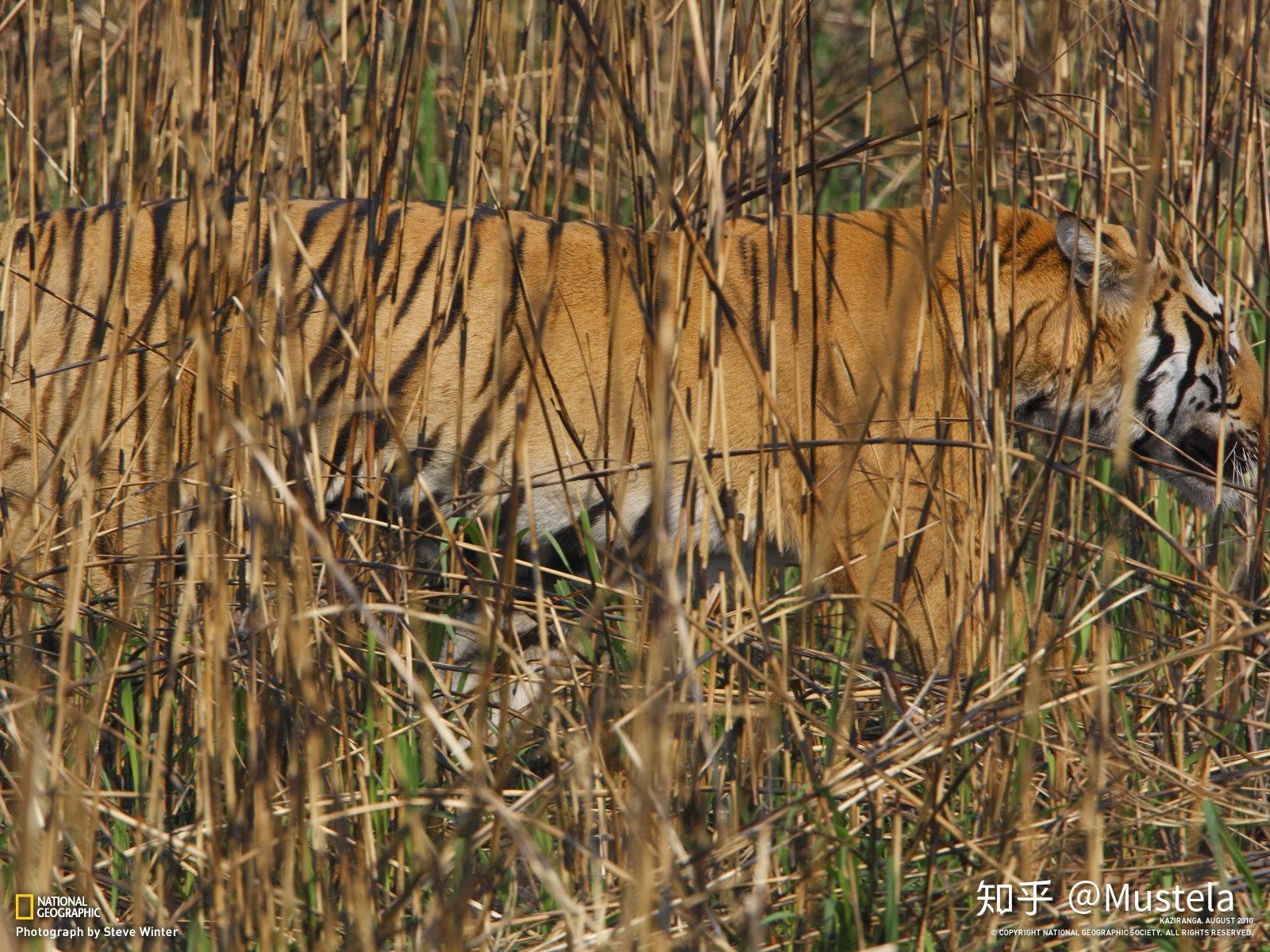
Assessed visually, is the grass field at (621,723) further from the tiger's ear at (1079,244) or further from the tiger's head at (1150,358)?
the tiger's head at (1150,358)

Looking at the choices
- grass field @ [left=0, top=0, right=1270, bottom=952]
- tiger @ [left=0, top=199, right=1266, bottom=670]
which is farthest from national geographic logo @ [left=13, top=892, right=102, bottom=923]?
tiger @ [left=0, top=199, right=1266, bottom=670]

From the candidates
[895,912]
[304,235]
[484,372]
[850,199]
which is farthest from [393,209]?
[850,199]

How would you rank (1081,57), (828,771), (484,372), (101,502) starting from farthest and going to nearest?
1. (1081,57)
2. (484,372)
3. (101,502)
4. (828,771)

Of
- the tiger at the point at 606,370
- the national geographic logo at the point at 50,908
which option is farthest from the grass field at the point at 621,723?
the tiger at the point at 606,370

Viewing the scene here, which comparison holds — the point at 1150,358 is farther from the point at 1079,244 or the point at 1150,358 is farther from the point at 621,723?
the point at 621,723

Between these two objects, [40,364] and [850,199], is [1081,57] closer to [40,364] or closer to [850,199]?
[850,199]

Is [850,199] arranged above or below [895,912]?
above

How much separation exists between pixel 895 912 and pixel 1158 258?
5.68 ft

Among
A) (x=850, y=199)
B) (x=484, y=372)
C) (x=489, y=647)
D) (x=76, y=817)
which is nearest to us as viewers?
(x=489, y=647)

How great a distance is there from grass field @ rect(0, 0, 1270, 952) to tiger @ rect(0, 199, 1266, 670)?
127 mm

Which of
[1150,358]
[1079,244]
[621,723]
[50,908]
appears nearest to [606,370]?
[621,723]

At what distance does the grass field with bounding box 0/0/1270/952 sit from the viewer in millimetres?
1343

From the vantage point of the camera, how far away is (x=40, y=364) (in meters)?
2.39

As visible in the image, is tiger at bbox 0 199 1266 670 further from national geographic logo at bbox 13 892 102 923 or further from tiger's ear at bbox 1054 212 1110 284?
national geographic logo at bbox 13 892 102 923
